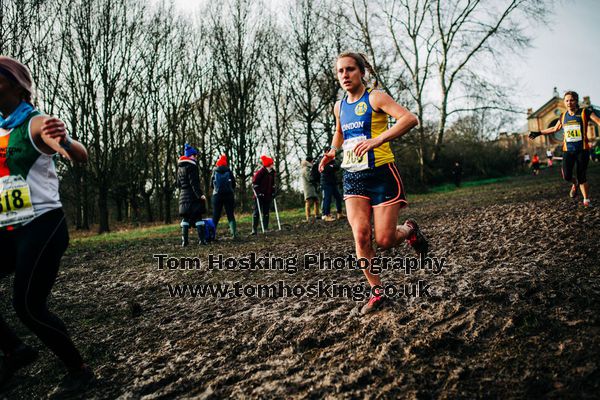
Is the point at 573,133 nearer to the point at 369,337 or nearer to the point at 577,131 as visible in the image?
the point at 577,131

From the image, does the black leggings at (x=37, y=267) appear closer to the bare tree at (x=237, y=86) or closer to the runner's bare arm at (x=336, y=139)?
the runner's bare arm at (x=336, y=139)

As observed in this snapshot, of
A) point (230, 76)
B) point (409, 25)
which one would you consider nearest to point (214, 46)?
point (230, 76)

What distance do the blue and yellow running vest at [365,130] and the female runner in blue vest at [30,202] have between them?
195cm

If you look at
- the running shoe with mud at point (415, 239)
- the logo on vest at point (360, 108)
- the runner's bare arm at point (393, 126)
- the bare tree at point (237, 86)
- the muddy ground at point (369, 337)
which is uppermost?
the bare tree at point (237, 86)

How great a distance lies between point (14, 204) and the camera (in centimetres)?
242

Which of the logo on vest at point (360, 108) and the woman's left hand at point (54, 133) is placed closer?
the woman's left hand at point (54, 133)

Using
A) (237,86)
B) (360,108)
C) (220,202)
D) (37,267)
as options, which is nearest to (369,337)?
(360,108)

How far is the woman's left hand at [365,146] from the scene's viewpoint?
120 inches

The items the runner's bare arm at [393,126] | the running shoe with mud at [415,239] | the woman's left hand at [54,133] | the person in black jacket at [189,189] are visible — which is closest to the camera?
the woman's left hand at [54,133]

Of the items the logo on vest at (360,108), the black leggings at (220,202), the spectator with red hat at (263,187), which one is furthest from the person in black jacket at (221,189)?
the logo on vest at (360,108)

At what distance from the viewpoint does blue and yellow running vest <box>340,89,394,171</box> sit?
128 inches

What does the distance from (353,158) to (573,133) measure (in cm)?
644

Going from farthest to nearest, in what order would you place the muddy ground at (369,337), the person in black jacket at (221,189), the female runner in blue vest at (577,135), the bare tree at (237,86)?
1. the bare tree at (237,86)
2. the person in black jacket at (221,189)
3. the female runner in blue vest at (577,135)
4. the muddy ground at (369,337)

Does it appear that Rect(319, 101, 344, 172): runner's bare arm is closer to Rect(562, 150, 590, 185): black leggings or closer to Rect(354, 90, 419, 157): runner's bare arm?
Rect(354, 90, 419, 157): runner's bare arm
